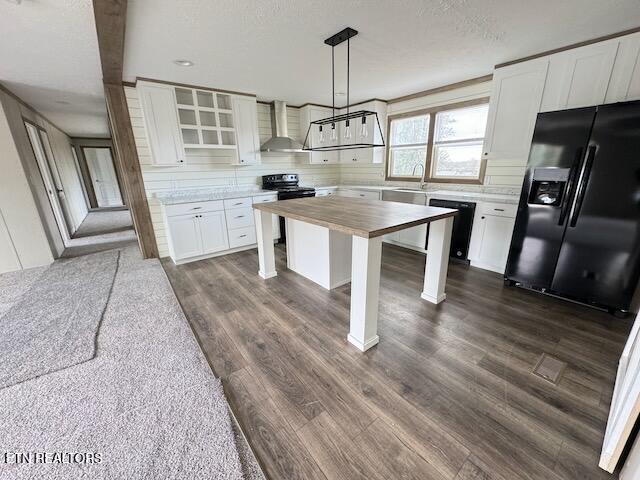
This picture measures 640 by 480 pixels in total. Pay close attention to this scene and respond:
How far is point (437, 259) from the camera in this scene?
2.45 m

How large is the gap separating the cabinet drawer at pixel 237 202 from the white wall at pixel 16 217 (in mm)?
2498

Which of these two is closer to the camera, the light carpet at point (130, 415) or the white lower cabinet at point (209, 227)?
the light carpet at point (130, 415)

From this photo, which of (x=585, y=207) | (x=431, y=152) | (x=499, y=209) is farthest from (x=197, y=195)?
(x=585, y=207)

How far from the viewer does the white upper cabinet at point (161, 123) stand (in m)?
3.30

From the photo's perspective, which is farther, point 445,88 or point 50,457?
point 445,88

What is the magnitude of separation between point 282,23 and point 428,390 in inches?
113

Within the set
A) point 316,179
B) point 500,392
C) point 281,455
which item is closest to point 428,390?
point 500,392

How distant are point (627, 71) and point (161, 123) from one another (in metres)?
4.96

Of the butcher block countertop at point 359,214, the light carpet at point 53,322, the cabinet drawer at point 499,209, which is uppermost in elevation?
the butcher block countertop at point 359,214

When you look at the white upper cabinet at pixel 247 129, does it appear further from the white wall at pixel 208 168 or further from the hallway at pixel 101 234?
the hallway at pixel 101 234

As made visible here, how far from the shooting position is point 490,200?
10.2 ft

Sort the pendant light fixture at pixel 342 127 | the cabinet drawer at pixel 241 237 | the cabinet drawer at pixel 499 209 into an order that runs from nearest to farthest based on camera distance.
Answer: the pendant light fixture at pixel 342 127 → the cabinet drawer at pixel 499 209 → the cabinet drawer at pixel 241 237

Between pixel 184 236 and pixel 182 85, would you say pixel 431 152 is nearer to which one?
pixel 182 85

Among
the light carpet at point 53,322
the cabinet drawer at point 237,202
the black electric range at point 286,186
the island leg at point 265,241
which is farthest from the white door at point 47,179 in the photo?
the island leg at point 265,241
